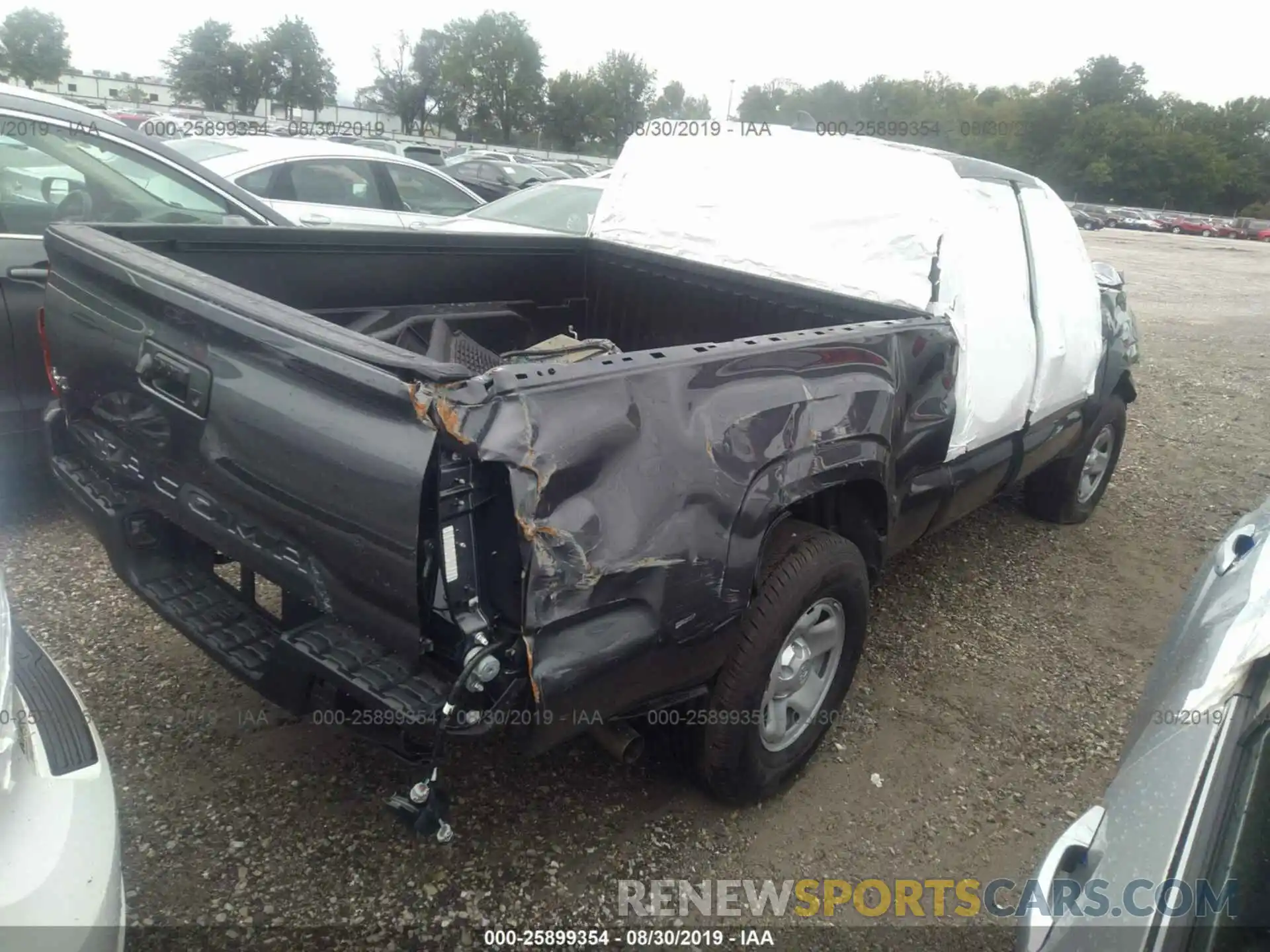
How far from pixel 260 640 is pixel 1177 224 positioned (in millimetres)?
58896

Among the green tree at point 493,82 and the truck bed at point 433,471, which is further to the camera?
the green tree at point 493,82

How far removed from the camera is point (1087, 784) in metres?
3.15

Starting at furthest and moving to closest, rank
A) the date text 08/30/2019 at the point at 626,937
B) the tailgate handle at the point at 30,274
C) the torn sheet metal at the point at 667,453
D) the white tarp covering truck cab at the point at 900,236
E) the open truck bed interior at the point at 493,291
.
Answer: the tailgate handle at the point at 30,274
the white tarp covering truck cab at the point at 900,236
the open truck bed interior at the point at 493,291
the date text 08/30/2019 at the point at 626,937
the torn sheet metal at the point at 667,453

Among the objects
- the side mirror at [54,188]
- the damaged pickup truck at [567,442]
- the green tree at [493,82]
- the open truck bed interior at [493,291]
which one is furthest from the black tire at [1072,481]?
the green tree at [493,82]

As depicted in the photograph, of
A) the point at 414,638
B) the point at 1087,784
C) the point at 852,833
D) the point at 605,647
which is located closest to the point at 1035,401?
the point at 1087,784

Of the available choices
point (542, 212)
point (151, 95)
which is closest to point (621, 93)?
point (151, 95)

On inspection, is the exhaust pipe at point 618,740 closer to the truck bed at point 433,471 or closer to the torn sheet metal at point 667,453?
the truck bed at point 433,471

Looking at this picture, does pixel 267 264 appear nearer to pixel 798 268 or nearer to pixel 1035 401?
pixel 798 268

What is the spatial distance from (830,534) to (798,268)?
1360 millimetres

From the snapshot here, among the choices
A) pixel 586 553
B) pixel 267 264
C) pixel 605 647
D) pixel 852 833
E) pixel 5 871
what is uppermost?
pixel 267 264

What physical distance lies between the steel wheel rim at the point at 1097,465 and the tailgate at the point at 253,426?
14.5 feet

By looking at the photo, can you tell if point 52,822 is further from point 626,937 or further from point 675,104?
point 675,104

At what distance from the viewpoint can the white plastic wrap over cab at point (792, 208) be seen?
11.2 ft

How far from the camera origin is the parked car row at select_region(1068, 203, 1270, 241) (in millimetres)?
48094
